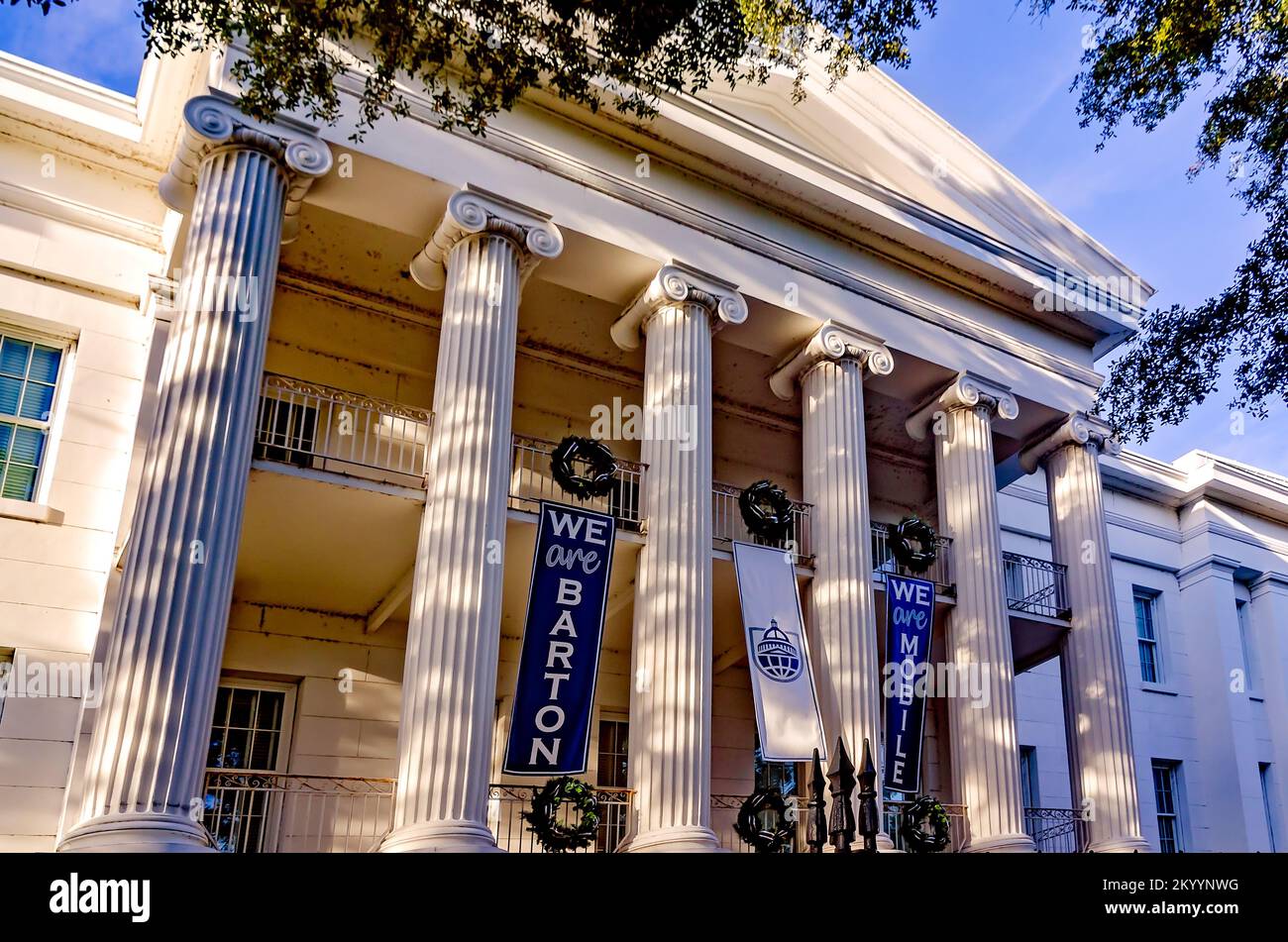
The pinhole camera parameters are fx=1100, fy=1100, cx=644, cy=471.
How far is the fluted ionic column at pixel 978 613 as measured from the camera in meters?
13.9

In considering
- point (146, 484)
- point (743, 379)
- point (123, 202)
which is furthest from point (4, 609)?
point (743, 379)

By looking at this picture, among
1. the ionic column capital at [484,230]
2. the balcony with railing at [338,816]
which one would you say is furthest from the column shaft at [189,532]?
the balcony with railing at [338,816]

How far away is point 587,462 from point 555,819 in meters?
3.96

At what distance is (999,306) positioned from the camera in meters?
16.9

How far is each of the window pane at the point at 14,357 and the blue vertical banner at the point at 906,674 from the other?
1062 centimetres

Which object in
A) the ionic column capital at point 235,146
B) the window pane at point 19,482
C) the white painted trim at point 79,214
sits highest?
the white painted trim at point 79,214

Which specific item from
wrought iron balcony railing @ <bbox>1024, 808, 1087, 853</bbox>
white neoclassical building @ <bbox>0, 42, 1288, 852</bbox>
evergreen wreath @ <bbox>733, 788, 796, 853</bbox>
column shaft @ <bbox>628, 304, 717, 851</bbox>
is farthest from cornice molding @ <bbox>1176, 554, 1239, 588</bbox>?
evergreen wreath @ <bbox>733, 788, 796, 853</bbox>

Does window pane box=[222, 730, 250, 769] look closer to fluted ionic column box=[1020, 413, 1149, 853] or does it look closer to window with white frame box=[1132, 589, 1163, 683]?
fluted ionic column box=[1020, 413, 1149, 853]

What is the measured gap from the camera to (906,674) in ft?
45.0

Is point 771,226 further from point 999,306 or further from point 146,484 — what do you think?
point 146,484

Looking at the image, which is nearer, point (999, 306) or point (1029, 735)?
point (999, 306)

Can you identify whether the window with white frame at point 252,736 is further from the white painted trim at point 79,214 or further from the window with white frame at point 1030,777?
the window with white frame at point 1030,777

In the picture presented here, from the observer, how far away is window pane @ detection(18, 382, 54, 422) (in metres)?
12.4
